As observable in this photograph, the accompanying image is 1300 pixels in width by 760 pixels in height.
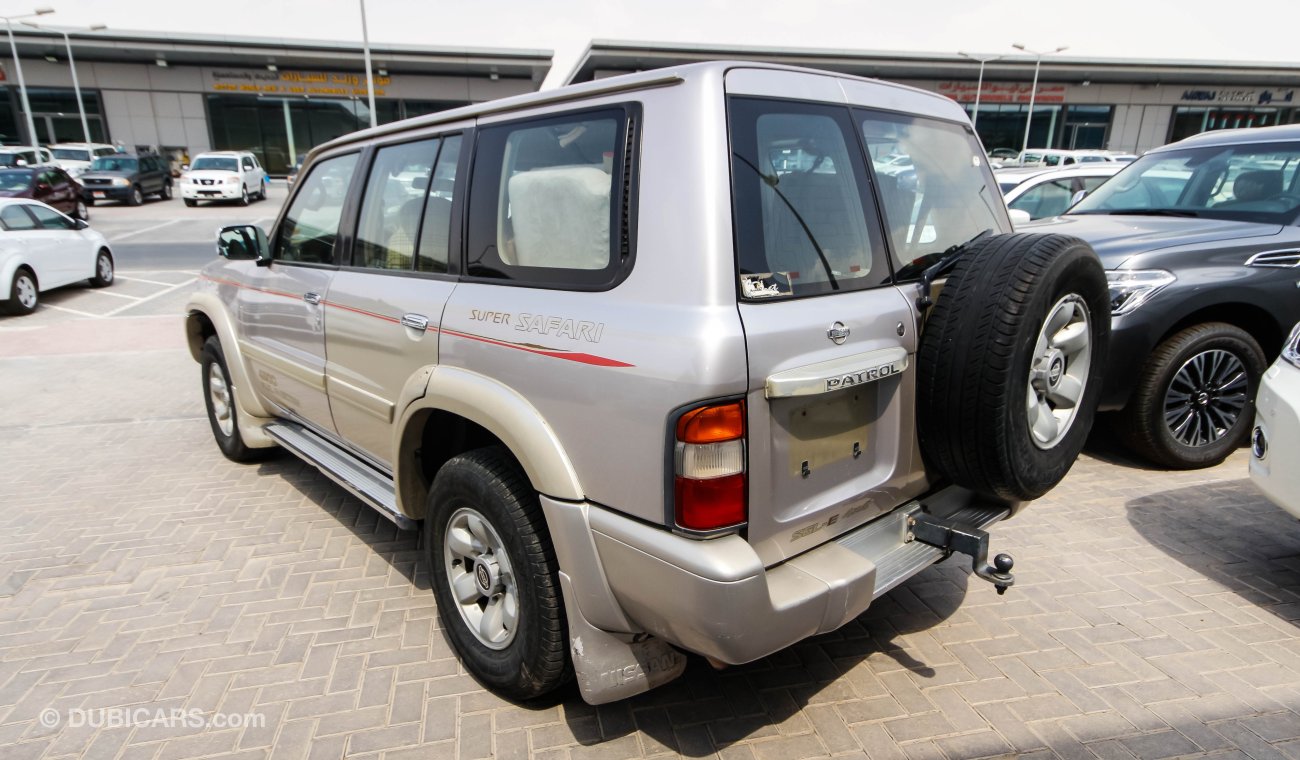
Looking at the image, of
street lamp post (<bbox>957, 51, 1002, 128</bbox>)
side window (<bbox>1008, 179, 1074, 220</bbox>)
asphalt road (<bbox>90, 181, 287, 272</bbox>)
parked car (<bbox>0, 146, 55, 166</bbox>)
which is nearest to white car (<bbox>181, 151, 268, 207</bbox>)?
asphalt road (<bbox>90, 181, 287, 272</bbox>)

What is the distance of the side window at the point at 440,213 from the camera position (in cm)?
288

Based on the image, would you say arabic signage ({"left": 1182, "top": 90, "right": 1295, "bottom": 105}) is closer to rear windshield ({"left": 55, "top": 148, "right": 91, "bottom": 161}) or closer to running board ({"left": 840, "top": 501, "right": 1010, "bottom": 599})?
running board ({"left": 840, "top": 501, "right": 1010, "bottom": 599})

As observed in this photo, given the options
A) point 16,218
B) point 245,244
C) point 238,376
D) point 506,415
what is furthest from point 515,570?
point 16,218

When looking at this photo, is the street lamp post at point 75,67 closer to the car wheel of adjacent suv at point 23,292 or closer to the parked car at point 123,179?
the parked car at point 123,179

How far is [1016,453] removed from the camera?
2438 mm

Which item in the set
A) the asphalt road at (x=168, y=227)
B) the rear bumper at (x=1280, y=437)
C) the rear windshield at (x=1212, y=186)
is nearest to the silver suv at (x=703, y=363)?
the rear bumper at (x=1280, y=437)

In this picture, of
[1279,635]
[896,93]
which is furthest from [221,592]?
[1279,635]

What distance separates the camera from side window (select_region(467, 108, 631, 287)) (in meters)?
2.27

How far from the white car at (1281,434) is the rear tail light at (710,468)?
2.61 m

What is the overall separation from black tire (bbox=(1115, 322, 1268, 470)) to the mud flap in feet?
12.3

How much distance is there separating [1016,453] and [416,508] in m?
2.29

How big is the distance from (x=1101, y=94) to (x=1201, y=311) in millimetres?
50078

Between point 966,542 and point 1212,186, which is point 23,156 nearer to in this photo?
point 1212,186

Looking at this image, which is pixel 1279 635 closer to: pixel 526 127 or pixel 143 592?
pixel 526 127
